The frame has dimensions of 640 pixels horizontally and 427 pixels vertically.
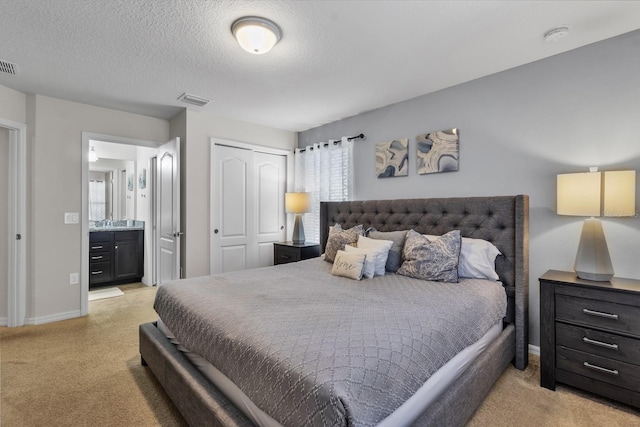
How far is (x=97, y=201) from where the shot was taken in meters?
6.20

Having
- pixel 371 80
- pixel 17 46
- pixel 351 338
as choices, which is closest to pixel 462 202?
pixel 371 80

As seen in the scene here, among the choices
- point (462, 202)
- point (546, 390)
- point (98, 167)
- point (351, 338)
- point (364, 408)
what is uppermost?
point (98, 167)

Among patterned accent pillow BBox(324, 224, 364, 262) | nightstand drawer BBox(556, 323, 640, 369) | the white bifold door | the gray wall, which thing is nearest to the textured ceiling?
the gray wall

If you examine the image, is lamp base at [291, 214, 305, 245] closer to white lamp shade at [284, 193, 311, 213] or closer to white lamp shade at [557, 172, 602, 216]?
white lamp shade at [284, 193, 311, 213]

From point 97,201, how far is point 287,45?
605 cm

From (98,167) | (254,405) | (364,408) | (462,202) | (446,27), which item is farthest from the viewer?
(98,167)

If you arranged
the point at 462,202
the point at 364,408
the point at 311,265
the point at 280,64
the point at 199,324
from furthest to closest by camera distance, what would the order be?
the point at 311,265
the point at 462,202
the point at 280,64
the point at 199,324
the point at 364,408

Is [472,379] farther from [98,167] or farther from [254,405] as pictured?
[98,167]

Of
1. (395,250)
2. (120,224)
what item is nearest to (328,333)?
(395,250)

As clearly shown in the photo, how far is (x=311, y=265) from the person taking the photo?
2879mm

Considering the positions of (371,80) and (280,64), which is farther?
(371,80)

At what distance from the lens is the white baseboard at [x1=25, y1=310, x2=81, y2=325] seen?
10.3 feet

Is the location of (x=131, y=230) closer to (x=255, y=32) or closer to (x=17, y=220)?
(x=17, y=220)

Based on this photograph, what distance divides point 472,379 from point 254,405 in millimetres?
1145
